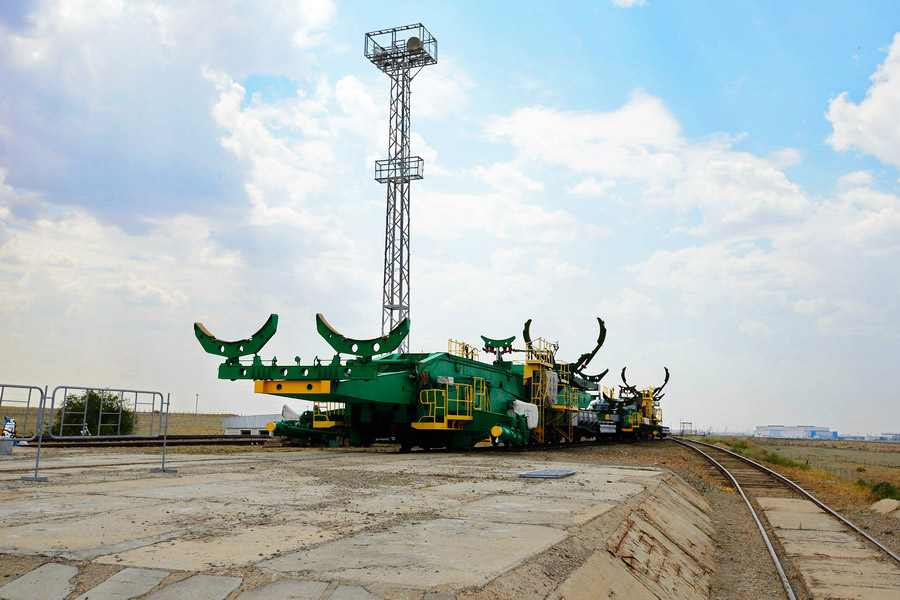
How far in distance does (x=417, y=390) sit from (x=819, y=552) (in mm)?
12817

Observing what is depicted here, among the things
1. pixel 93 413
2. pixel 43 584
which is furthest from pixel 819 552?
pixel 93 413

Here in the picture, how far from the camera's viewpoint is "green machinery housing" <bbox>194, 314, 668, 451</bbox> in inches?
722

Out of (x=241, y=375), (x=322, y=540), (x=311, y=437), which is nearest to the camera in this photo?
(x=322, y=540)

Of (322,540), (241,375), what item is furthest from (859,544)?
(241,375)

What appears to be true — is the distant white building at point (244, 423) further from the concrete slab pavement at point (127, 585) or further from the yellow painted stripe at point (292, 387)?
the concrete slab pavement at point (127, 585)

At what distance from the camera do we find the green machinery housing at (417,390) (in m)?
18.3

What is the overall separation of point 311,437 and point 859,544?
57.6ft

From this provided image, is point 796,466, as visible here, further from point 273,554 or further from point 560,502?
point 273,554

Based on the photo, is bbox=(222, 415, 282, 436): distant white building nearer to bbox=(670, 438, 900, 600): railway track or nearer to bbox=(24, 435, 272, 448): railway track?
bbox=(24, 435, 272, 448): railway track

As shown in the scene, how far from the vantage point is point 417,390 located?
70.0 ft

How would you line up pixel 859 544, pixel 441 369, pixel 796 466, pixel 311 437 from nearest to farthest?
pixel 859 544 → pixel 441 369 → pixel 311 437 → pixel 796 466

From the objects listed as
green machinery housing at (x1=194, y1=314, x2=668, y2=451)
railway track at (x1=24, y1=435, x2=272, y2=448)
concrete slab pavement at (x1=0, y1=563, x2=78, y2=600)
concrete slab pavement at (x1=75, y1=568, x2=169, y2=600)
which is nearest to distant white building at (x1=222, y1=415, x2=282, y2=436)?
railway track at (x1=24, y1=435, x2=272, y2=448)

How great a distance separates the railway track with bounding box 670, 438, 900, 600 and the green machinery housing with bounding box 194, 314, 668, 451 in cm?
905

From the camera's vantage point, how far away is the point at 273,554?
562 centimetres
